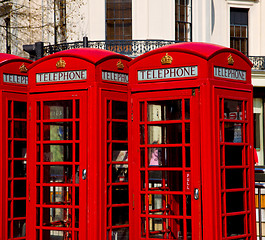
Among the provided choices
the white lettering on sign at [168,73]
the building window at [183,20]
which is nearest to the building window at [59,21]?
the building window at [183,20]

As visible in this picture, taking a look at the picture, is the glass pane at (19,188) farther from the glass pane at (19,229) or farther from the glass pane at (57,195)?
the glass pane at (57,195)

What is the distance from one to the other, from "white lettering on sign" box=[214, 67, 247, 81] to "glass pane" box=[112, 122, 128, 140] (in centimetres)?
152

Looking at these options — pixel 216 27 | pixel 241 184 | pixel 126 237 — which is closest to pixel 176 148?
pixel 241 184

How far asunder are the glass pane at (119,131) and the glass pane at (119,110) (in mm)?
96

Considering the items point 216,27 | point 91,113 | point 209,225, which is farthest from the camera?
point 216,27

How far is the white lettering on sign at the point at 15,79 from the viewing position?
9.61m

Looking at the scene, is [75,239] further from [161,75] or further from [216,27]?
[216,27]

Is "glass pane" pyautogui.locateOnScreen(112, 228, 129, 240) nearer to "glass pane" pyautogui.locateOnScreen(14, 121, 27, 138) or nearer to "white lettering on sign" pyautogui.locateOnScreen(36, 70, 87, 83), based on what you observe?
"white lettering on sign" pyautogui.locateOnScreen(36, 70, 87, 83)

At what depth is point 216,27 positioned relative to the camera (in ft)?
86.0

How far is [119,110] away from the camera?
28.4 feet

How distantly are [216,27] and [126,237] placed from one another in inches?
740

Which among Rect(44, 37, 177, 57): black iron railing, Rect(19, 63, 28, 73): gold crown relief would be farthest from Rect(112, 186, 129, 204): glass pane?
Rect(44, 37, 177, 57): black iron railing

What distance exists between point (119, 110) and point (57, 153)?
1.03m

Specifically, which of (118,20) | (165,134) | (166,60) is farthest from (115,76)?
(118,20)
